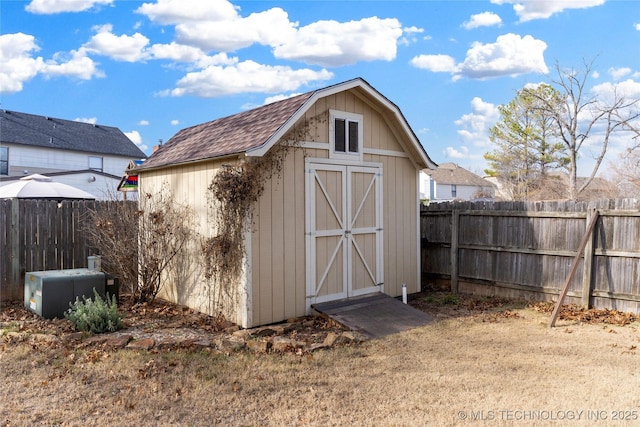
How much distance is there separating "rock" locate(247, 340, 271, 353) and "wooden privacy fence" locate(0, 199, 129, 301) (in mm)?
5260

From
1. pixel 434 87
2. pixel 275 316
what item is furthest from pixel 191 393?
pixel 434 87

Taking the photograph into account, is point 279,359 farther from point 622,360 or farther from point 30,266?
point 30,266

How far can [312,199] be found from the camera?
24.2 ft

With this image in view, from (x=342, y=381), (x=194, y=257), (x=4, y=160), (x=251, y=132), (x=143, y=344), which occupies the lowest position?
(x=342, y=381)

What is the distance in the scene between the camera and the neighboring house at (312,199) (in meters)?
6.86

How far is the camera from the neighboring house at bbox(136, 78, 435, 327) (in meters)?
6.86

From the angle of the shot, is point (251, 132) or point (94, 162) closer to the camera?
point (251, 132)

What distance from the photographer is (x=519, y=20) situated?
1616 cm

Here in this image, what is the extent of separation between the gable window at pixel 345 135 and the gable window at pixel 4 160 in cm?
2198

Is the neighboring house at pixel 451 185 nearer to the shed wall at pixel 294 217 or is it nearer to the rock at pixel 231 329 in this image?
the shed wall at pixel 294 217

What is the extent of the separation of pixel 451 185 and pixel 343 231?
3793 cm

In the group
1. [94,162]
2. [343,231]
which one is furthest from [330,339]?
[94,162]

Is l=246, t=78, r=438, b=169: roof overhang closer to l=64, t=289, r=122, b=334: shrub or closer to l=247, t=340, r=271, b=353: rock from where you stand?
l=247, t=340, r=271, b=353: rock

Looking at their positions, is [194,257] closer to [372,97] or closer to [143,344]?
[143,344]
